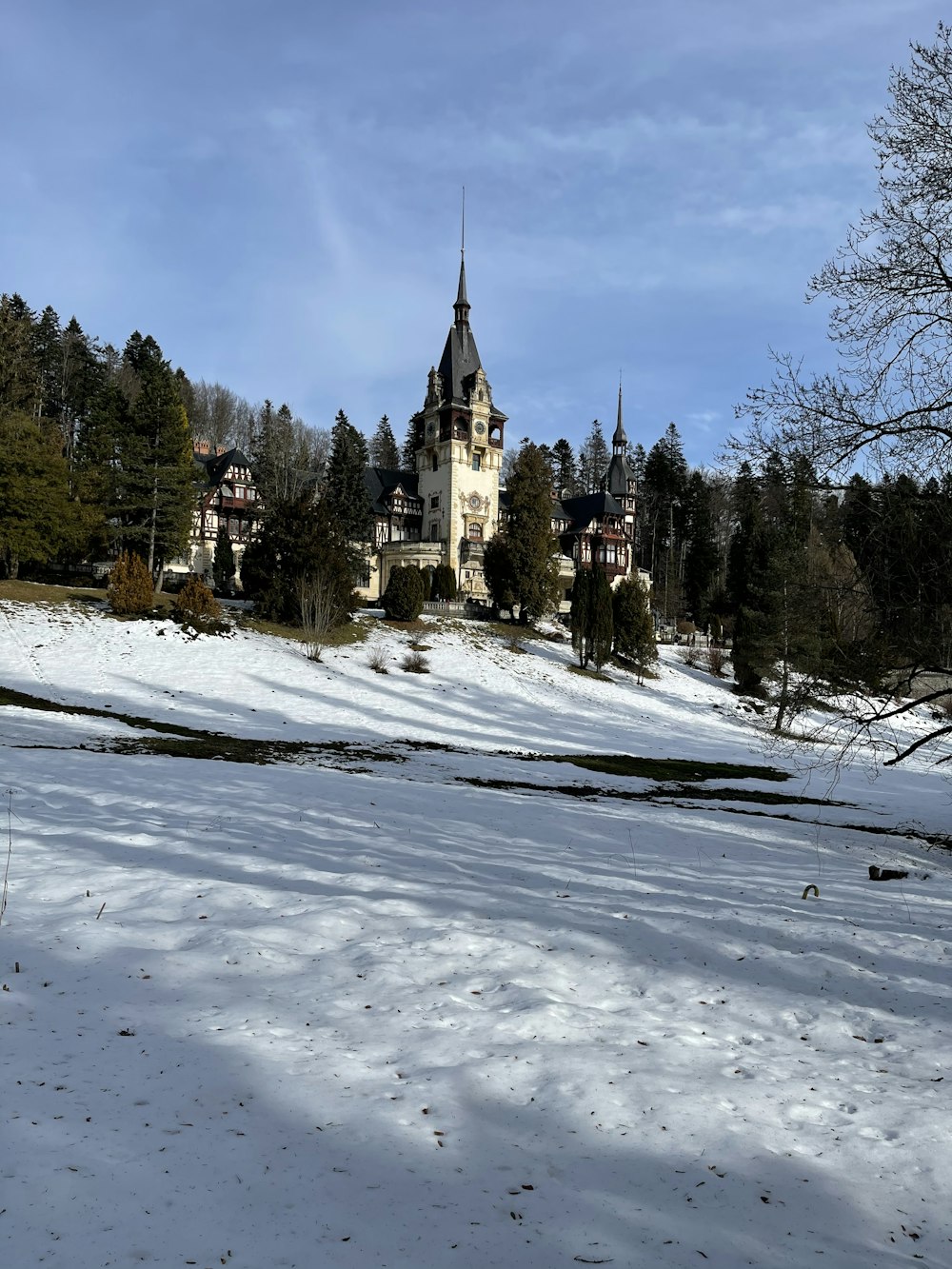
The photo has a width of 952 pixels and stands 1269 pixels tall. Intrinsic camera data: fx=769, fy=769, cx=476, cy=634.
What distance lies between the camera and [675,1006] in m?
4.94

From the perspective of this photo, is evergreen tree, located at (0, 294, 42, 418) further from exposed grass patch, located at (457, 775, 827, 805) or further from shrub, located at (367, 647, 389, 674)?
exposed grass patch, located at (457, 775, 827, 805)

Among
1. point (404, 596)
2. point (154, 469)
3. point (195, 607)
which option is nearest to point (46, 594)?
point (195, 607)

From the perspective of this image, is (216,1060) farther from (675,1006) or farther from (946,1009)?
(946,1009)

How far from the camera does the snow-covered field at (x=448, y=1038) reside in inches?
116

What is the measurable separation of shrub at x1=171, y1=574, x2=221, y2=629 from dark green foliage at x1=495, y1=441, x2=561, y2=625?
19.1 meters

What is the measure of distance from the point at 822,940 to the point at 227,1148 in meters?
4.82

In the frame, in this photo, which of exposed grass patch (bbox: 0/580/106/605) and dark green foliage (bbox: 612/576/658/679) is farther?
dark green foliage (bbox: 612/576/658/679)

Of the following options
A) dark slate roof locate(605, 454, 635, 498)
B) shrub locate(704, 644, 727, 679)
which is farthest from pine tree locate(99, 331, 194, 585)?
dark slate roof locate(605, 454, 635, 498)

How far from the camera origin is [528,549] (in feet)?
147

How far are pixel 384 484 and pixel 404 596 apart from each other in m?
26.2

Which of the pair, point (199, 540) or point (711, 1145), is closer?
point (711, 1145)

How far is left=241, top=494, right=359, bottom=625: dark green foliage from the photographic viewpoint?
3238cm

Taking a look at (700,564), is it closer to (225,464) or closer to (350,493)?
(350,493)

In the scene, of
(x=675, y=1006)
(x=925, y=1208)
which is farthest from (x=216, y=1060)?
(x=925, y=1208)
